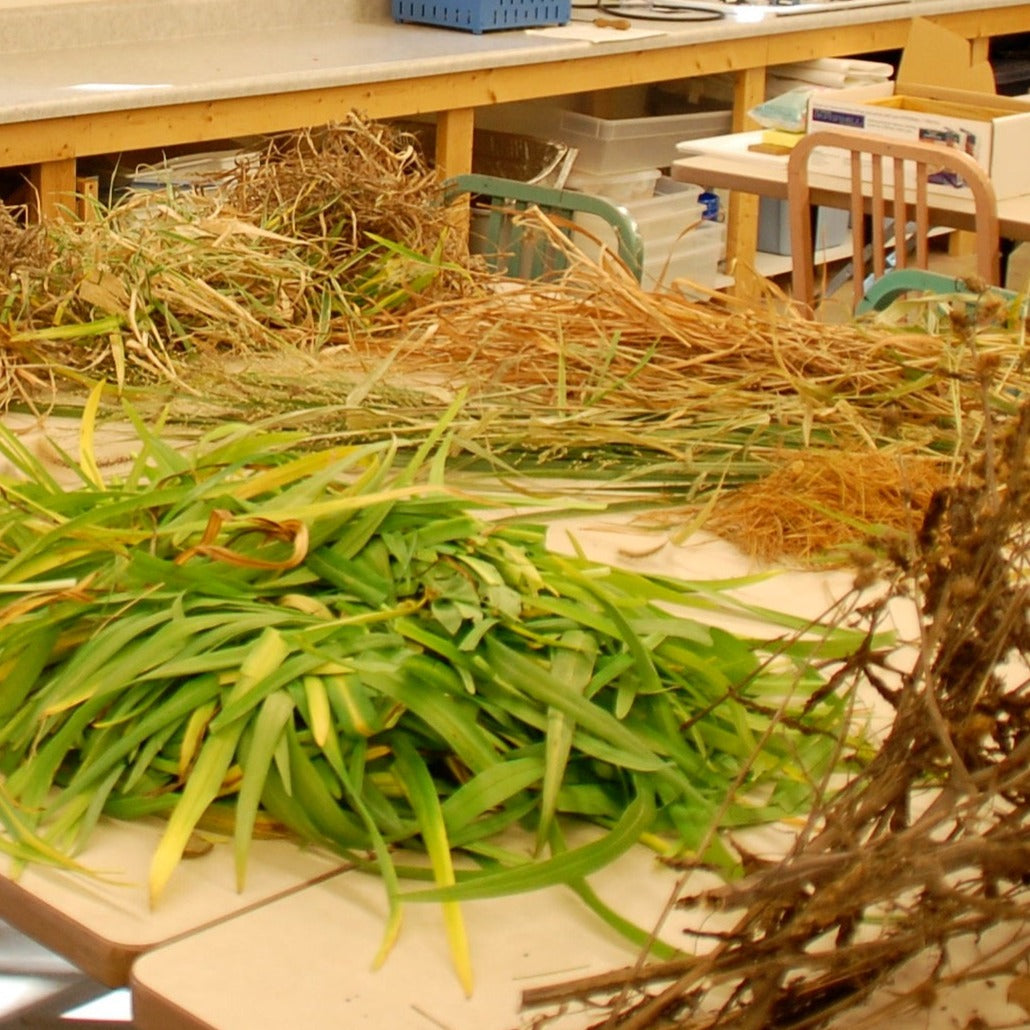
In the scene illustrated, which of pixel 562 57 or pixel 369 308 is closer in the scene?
pixel 369 308

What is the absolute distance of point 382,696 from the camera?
37.8 inches

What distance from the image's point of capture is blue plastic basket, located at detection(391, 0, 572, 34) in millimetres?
3807

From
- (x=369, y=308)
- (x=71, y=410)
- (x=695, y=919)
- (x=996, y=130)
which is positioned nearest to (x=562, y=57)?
(x=996, y=130)

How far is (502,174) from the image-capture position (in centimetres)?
396

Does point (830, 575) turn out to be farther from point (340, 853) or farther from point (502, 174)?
point (502, 174)

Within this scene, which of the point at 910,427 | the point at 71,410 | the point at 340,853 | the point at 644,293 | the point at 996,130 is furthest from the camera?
the point at 996,130

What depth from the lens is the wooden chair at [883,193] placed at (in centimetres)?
282

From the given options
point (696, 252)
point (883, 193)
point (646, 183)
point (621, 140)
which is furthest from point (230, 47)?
point (883, 193)

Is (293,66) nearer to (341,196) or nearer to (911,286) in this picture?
(341,196)

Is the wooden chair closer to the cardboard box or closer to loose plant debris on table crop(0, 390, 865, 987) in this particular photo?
the cardboard box

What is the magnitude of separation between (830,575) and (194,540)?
1.73 feet

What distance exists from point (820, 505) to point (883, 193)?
180cm

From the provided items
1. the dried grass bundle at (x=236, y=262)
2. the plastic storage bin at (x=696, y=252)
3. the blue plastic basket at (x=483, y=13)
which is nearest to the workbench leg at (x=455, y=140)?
the blue plastic basket at (x=483, y=13)

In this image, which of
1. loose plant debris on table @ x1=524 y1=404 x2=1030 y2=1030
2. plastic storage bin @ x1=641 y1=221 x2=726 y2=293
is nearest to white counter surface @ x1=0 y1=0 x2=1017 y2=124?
plastic storage bin @ x1=641 y1=221 x2=726 y2=293
